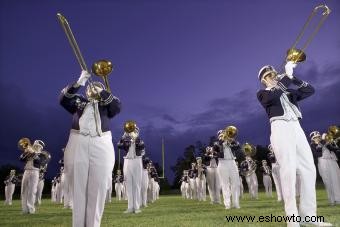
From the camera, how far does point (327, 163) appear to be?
12.2 metres

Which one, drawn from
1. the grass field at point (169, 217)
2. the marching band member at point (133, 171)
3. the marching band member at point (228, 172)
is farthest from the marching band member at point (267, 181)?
the marching band member at point (133, 171)

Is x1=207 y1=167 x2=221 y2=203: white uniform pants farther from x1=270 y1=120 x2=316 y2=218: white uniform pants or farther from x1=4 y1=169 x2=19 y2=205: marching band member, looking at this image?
x1=4 y1=169 x2=19 y2=205: marching band member

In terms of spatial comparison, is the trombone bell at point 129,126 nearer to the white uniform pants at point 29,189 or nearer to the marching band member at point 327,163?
the white uniform pants at point 29,189

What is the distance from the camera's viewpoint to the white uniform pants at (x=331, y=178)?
1182 cm

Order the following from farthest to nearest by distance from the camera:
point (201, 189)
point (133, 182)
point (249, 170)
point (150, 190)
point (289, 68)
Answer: point (249, 170) < point (201, 189) < point (150, 190) < point (133, 182) < point (289, 68)

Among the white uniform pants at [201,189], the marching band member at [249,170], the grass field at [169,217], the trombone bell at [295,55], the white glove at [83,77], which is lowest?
the grass field at [169,217]

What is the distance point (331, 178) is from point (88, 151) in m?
8.99

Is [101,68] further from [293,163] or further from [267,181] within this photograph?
[267,181]

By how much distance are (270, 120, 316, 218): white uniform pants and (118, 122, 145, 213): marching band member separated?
581 centimetres

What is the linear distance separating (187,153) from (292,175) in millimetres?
59435

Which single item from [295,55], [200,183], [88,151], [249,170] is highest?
[295,55]

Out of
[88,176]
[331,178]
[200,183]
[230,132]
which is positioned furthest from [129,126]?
[200,183]

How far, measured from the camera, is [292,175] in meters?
5.90

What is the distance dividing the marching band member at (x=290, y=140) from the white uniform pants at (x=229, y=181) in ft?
17.9
